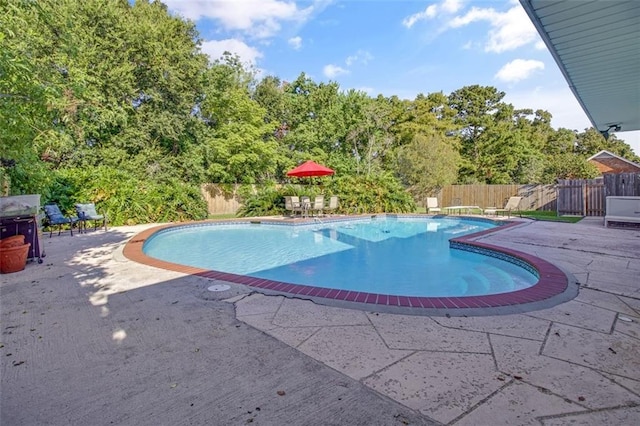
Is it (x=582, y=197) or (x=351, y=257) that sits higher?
(x=582, y=197)

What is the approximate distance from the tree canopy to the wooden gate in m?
6.12

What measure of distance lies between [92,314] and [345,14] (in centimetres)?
1068

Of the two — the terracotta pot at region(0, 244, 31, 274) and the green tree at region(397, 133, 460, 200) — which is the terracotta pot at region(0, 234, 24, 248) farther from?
the green tree at region(397, 133, 460, 200)

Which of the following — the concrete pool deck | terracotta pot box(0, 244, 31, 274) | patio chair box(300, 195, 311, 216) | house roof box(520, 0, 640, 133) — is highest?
house roof box(520, 0, 640, 133)

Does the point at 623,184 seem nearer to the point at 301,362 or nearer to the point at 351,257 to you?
the point at 351,257

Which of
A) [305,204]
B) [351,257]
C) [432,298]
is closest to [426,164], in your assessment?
[305,204]

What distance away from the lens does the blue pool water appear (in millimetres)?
5660

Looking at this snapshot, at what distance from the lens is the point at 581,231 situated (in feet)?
28.6

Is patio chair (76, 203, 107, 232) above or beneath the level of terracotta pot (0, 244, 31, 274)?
above

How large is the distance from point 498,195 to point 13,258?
1993 centimetres

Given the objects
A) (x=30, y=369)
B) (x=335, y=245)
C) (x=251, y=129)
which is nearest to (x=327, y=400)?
(x=30, y=369)

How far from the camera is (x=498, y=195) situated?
59.9ft

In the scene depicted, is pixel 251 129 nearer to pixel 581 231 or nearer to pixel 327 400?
A: pixel 581 231

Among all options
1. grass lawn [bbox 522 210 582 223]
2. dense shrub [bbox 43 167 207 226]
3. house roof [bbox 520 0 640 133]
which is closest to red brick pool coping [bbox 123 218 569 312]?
house roof [bbox 520 0 640 133]
